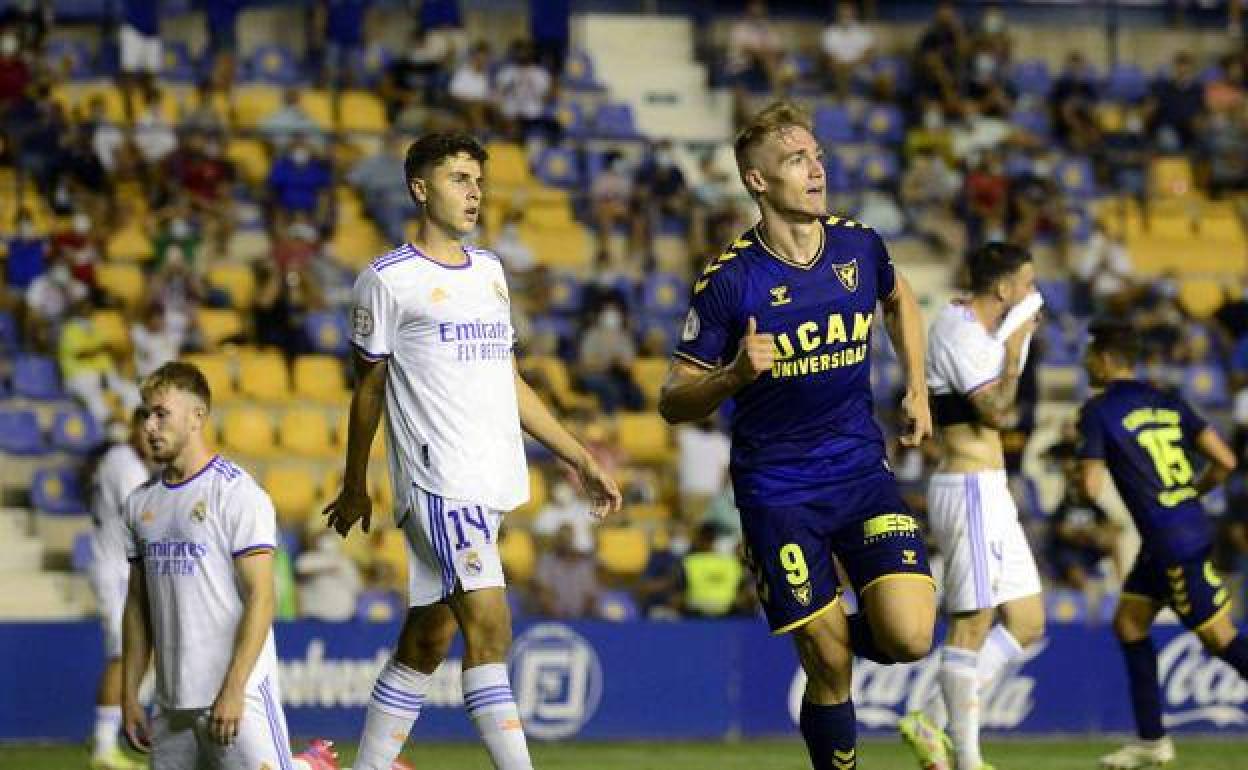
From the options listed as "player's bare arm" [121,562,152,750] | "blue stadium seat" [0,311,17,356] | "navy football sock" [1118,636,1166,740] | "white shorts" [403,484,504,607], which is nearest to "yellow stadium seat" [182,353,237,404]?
"blue stadium seat" [0,311,17,356]

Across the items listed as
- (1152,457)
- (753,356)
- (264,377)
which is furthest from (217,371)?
(753,356)

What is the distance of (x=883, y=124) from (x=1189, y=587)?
13.0m

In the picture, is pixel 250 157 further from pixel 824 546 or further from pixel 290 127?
pixel 824 546

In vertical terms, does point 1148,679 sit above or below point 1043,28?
below

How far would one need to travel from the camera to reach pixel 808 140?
858cm

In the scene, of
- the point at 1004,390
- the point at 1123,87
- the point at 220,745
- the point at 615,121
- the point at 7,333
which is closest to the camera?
the point at 220,745

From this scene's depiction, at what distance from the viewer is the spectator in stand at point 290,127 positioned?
21219 mm

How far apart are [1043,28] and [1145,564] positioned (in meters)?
15.2

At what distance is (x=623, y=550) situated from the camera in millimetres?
18641

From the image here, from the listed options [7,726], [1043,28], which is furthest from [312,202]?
[1043,28]

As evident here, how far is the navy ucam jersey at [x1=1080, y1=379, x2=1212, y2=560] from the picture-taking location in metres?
12.2

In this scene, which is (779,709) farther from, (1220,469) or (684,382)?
(684,382)

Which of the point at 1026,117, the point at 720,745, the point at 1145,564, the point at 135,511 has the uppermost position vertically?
the point at 1026,117

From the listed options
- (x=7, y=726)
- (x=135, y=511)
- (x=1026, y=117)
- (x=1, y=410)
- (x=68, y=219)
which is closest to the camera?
(x=135, y=511)
